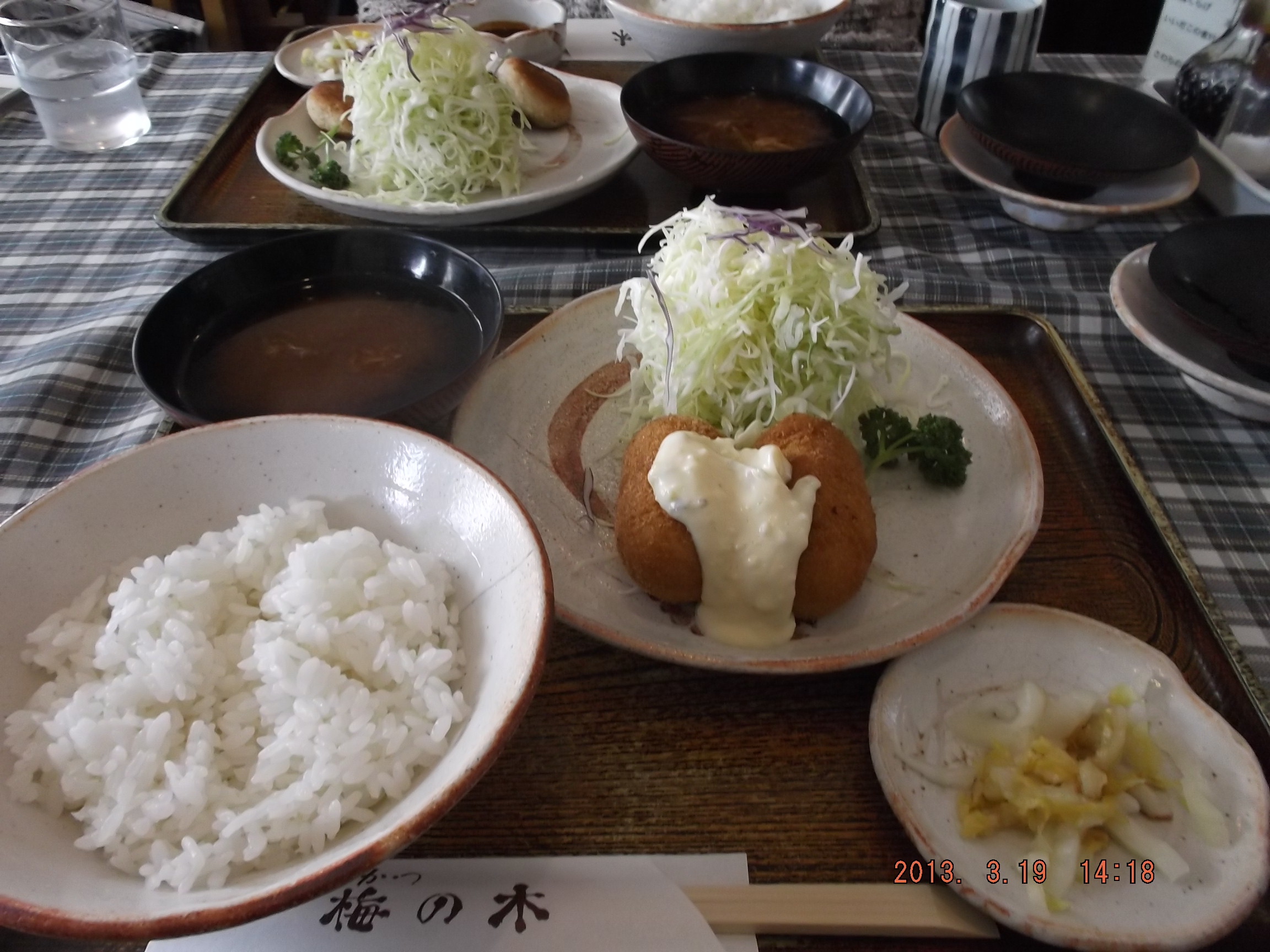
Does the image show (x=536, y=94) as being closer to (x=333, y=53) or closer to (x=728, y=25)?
(x=728, y=25)

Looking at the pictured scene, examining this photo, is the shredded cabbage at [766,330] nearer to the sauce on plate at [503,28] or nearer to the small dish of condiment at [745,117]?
the small dish of condiment at [745,117]

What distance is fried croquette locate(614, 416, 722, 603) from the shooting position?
1.25 meters

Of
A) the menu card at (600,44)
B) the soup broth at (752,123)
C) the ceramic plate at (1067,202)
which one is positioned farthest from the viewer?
the menu card at (600,44)

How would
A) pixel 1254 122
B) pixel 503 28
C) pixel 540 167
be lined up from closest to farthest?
1. pixel 1254 122
2. pixel 540 167
3. pixel 503 28

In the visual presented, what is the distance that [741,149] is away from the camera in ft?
7.36

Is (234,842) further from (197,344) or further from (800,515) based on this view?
(197,344)

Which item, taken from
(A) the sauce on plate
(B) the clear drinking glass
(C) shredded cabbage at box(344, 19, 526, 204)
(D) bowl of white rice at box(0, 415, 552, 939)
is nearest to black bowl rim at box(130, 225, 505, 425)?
(D) bowl of white rice at box(0, 415, 552, 939)

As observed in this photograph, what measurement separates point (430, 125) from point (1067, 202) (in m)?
1.76

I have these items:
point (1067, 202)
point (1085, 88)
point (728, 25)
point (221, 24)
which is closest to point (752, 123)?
point (728, 25)

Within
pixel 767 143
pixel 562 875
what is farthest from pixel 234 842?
pixel 767 143

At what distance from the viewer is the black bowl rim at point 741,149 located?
2.07 metres

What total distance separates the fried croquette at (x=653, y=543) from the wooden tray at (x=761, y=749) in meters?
0.12

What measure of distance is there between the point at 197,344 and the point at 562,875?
3.99 ft

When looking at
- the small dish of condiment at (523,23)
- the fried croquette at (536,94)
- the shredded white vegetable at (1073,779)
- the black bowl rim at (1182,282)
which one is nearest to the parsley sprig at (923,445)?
the shredded white vegetable at (1073,779)
